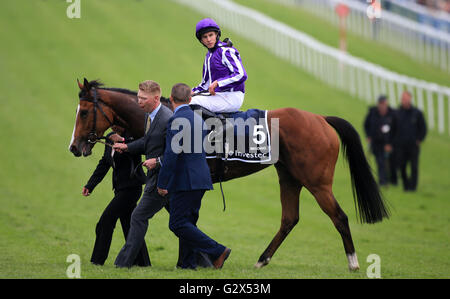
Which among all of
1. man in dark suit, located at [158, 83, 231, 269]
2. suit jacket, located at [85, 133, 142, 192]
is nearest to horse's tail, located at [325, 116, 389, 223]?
man in dark suit, located at [158, 83, 231, 269]

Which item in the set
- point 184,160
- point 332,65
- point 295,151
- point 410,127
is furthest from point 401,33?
point 184,160

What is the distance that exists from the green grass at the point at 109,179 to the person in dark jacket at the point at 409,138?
410 millimetres

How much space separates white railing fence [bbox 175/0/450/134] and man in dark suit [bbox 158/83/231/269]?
48.4ft

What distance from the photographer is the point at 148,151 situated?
267 inches

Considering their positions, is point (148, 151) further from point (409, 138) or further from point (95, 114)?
point (409, 138)

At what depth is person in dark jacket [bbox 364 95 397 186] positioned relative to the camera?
15086 millimetres

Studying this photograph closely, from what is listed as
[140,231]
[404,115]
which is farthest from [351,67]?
[140,231]

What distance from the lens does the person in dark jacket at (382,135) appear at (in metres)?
15.1

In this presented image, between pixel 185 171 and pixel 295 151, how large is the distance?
5.12 feet

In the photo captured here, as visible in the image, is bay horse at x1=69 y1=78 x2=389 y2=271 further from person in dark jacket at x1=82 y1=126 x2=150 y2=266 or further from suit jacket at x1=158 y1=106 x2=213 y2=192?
suit jacket at x1=158 y1=106 x2=213 y2=192

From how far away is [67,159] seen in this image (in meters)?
16.0

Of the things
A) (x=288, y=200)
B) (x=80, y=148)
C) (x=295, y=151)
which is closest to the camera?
(x=80, y=148)

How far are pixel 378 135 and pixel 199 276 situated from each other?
9.59 meters
